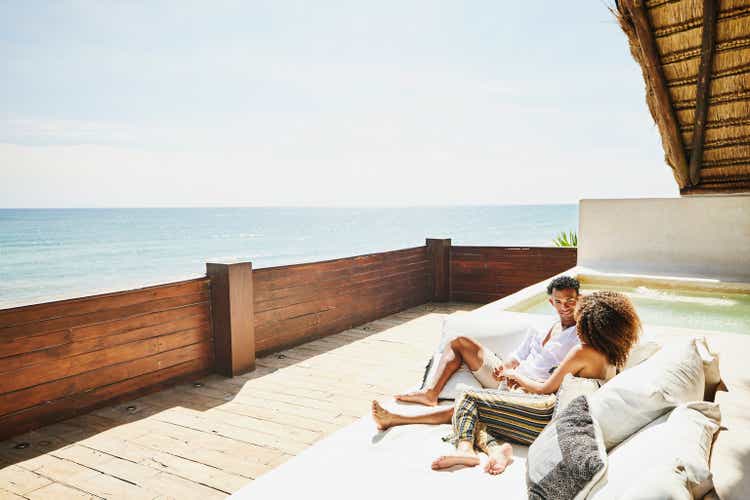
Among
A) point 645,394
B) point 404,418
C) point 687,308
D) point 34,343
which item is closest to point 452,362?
point 404,418

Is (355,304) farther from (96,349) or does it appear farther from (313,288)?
(96,349)

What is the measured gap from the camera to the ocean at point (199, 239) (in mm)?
20453

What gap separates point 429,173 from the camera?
4009 centimetres

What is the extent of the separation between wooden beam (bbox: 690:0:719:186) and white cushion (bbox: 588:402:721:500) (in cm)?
417

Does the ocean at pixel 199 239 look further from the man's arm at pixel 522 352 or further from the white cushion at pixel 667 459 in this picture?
the white cushion at pixel 667 459

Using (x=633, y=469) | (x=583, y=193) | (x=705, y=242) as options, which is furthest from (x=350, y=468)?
(x=583, y=193)

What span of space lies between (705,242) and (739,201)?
0.61 metres

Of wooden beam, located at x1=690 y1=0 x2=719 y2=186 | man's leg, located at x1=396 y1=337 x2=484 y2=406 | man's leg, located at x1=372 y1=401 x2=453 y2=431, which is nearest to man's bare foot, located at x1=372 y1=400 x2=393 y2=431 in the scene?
man's leg, located at x1=372 y1=401 x2=453 y2=431

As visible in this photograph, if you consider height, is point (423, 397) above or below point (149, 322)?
below

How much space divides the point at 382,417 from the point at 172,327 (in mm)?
2118

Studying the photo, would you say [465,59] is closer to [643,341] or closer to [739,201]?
[739,201]

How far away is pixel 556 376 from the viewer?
1.97 metres

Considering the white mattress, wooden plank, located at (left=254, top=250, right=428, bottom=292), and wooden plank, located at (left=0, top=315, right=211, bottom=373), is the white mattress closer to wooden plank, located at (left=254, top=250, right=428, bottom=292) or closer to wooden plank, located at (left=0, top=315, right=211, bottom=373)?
wooden plank, located at (left=0, top=315, right=211, bottom=373)

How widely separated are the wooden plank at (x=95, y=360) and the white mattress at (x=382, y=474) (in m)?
1.94
